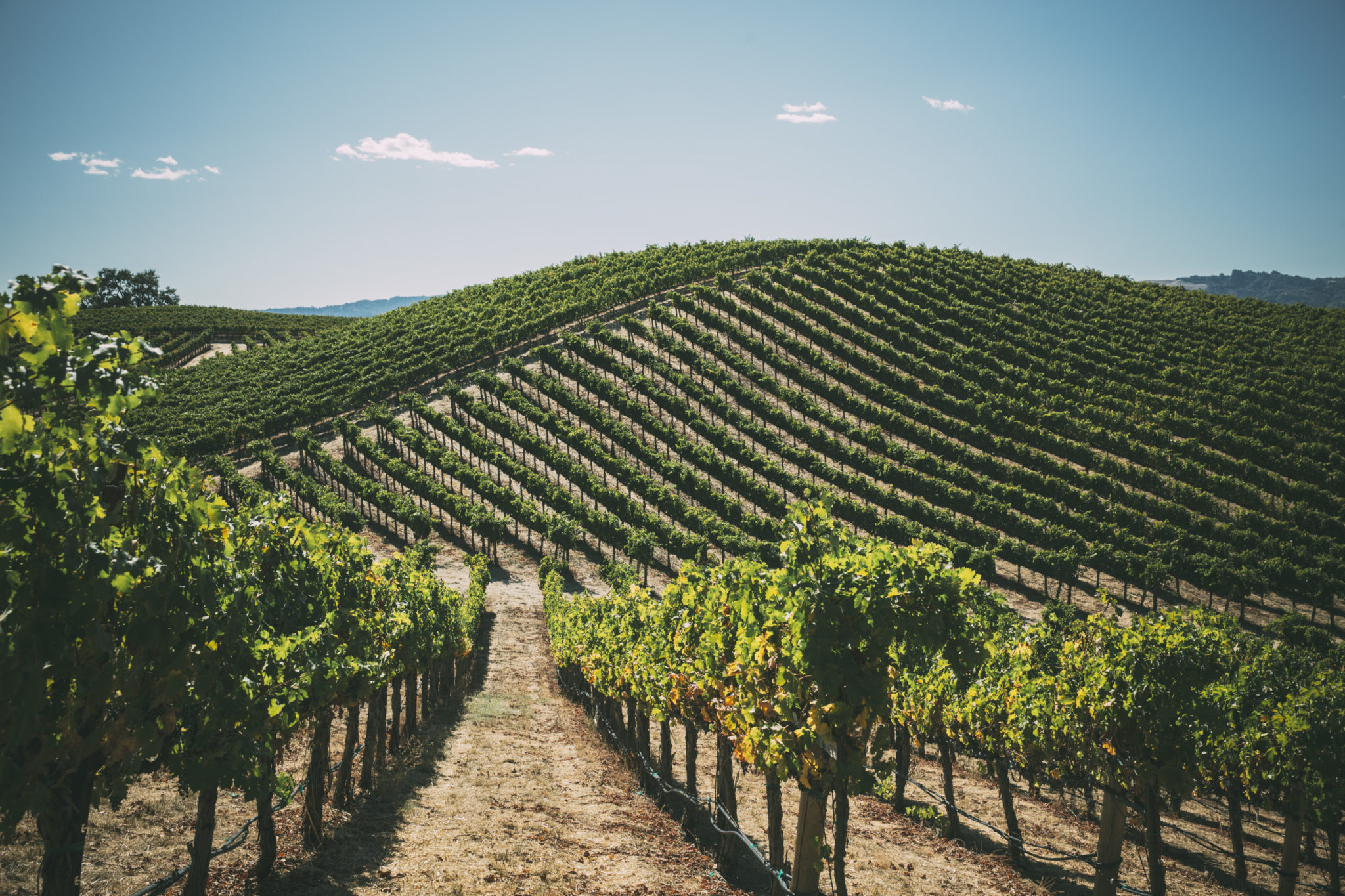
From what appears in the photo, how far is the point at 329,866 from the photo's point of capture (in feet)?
28.5

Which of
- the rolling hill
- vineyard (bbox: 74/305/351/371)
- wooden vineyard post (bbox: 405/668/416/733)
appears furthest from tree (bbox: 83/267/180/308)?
wooden vineyard post (bbox: 405/668/416/733)

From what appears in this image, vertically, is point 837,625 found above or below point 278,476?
above

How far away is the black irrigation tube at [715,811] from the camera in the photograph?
768 centimetres

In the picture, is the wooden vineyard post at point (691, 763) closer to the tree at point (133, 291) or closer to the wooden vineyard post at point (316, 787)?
the wooden vineyard post at point (316, 787)

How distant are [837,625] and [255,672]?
17.3 ft

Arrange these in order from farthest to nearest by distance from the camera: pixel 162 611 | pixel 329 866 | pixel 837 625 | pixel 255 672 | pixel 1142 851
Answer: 1. pixel 1142 851
2. pixel 329 866
3. pixel 837 625
4. pixel 255 672
5. pixel 162 611

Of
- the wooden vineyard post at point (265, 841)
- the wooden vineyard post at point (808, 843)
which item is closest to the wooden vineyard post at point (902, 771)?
the wooden vineyard post at point (808, 843)

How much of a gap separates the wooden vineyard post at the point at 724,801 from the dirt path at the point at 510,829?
0.30 m

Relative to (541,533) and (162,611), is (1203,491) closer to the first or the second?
(541,533)

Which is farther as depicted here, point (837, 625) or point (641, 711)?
point (641, 711)

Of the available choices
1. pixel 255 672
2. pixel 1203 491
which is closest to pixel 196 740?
pixel 255 672

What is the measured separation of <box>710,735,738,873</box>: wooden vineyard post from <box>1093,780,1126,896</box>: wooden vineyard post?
488 centimetres

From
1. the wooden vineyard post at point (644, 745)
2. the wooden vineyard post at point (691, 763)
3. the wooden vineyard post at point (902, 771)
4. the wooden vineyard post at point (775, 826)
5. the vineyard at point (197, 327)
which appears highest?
the vineyard at point (197, 327)

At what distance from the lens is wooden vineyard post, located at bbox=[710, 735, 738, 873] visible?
10023 millimetres
